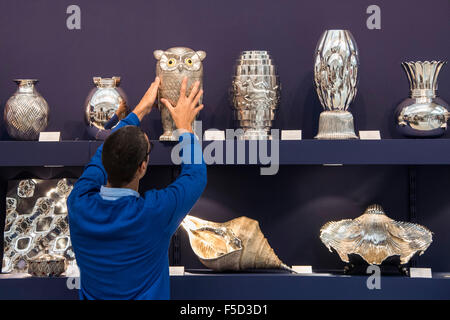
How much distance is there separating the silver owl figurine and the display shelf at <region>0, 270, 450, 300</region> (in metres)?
0.54

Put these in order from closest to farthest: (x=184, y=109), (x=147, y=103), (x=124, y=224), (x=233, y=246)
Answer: (x=124, y=224) < (x=184, y=109) < (x=147, y=103) < (x=233, y=246)

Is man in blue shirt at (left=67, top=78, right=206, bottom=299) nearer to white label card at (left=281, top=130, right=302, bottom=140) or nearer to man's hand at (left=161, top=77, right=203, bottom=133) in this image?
man's hand at (left=161, top=77, right=203, bottom=133)

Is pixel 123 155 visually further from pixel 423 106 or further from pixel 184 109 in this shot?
pixel 423 106

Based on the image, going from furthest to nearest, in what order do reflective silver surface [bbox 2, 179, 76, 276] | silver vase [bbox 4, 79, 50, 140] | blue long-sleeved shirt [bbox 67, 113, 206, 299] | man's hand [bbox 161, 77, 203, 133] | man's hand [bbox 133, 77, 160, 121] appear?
reflective silver surface [bbox 2, 179, 76, 276] < silver vase [bbox 4, 79, 50, 140] < man's hand [bbox 133, 77, 160, 121] < man's hand [bbox 161, 77, 203, 133] < blue long-sleeved shirt [bbox 67, 113, 206, 299]

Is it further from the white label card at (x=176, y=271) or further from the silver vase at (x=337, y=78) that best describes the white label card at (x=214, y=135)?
the white label card at (x=176, y=271)

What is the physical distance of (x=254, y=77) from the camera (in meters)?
2.53

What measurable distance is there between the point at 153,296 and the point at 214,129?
914mm

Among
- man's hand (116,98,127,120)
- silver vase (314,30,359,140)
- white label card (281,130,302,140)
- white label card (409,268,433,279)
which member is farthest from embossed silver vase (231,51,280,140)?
white label card (409,268,433,279)

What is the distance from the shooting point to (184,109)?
7.57ft

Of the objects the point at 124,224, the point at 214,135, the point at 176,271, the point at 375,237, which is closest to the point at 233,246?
the point at 176,271

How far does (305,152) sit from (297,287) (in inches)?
18.9

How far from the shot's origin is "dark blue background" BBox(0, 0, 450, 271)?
2.77 metres

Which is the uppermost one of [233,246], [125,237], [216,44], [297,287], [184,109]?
[216,44]
